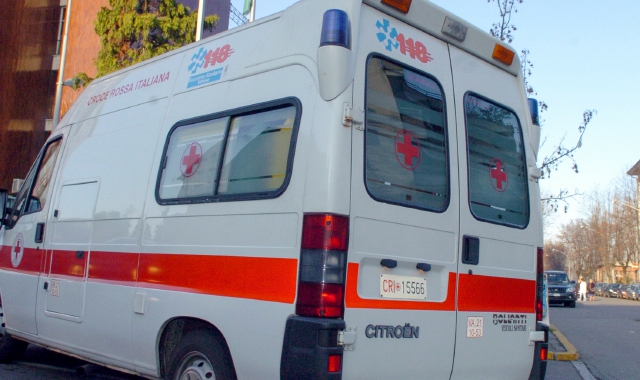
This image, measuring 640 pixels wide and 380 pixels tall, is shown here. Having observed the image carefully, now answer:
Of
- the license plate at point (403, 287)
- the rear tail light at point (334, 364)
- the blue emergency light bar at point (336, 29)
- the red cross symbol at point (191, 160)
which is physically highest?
the blue emergency light bar at point (336, 29)

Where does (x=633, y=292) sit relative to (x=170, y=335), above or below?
above

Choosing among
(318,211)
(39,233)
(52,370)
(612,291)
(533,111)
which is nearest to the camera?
(318,211)

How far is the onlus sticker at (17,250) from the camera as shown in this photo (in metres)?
6.68

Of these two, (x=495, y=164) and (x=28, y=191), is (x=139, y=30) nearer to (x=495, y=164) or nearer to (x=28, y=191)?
(x=28, y=191)

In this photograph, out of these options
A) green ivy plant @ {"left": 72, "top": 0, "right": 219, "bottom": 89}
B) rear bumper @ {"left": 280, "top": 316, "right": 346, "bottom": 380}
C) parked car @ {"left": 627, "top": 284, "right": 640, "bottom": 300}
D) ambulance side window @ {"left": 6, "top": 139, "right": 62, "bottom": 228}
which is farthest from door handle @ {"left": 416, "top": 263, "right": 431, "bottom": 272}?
parked car @ {"left": 627, "top": 284, "right": 640, "bottom": 300}

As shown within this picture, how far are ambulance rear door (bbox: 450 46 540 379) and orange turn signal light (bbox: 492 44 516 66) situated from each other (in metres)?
0.08

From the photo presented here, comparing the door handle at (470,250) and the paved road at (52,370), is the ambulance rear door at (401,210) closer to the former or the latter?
the door handle at (470,250)

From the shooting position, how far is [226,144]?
14.9 feet

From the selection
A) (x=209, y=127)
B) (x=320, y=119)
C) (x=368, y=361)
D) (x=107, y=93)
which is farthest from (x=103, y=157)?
(x=368, y=361)

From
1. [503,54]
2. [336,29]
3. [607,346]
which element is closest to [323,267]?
[336,29]

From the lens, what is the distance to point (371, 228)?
3.91 metres

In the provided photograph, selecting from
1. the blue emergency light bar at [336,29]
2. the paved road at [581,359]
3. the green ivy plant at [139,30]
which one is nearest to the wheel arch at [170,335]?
the blue emergency light bar at [336,29]

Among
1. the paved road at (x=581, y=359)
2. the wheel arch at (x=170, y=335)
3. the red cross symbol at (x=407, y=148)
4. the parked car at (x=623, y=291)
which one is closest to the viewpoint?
the red cross symbol at (x=407, y=148)

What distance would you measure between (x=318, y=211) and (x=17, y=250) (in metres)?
4.30
